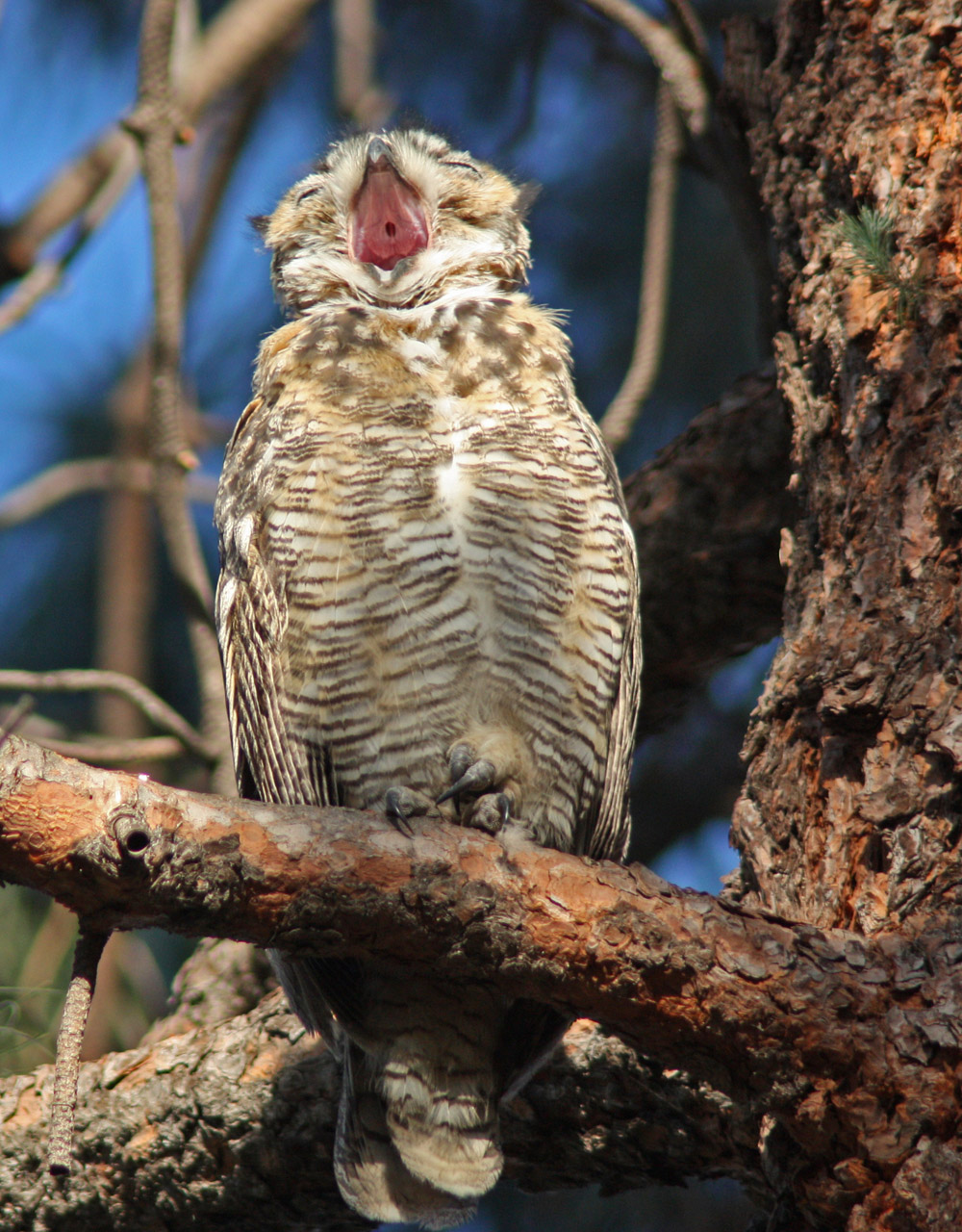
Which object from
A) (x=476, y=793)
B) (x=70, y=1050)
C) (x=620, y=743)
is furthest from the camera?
(x=620, y=743)

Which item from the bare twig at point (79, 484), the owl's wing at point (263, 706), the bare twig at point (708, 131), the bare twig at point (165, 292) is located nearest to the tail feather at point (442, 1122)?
the owl's wing at point (263, 706)

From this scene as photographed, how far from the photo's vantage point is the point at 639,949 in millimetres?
1691

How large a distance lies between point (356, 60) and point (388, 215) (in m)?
1.27

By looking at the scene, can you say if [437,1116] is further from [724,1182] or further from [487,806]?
[724,1182]

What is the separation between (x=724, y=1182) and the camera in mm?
3469

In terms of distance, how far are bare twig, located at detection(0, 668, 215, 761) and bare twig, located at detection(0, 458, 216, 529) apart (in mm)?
485

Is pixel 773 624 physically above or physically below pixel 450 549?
below

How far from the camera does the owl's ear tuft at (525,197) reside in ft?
10.7

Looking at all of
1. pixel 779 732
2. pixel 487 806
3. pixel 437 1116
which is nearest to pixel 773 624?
pixel 779 732

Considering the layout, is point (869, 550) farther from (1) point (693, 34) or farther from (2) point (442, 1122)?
(1) point (693, 34)

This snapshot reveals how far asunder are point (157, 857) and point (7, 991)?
5.11 ft

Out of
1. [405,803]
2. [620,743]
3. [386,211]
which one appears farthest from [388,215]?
[405,803]

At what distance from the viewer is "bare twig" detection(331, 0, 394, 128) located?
3.98m

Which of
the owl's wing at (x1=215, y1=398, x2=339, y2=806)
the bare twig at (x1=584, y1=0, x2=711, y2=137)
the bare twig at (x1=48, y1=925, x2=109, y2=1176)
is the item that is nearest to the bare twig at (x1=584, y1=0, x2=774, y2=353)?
the bare twig at (x1=584, y1=0, x2=711, y2=137)
